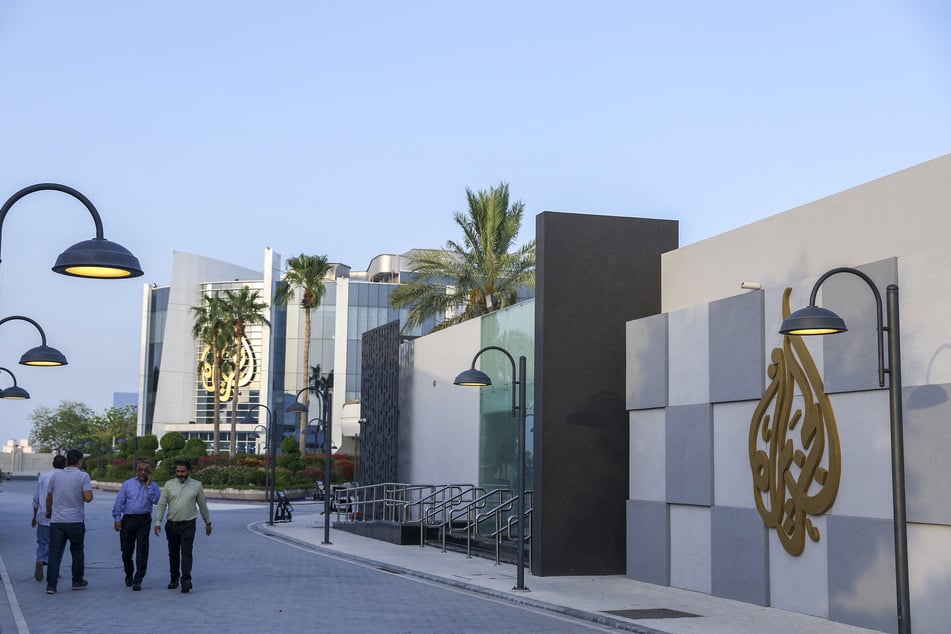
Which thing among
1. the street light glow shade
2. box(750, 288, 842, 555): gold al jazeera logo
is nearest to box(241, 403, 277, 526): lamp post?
box(750, 288, 842, 555): gold al jazeera logo

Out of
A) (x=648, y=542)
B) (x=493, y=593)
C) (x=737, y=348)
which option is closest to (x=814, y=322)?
(x=737, y=348)

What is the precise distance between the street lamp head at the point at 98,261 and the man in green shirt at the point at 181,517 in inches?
258

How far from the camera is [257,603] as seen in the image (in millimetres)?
14477

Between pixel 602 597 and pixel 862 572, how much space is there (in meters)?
4.07

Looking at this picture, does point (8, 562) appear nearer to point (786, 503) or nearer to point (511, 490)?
point (511, 490)

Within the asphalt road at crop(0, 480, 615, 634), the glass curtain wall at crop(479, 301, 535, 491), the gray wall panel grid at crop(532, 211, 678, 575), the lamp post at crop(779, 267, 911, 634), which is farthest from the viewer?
the glass curtain wall at crop(479, 301, 535, 491)

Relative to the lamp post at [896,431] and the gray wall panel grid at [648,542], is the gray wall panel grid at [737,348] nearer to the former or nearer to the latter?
the gray wall panel grid at [648,542]

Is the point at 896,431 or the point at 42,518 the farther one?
the point at 42,518

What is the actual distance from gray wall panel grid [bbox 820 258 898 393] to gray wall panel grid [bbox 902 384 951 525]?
0.83 metres

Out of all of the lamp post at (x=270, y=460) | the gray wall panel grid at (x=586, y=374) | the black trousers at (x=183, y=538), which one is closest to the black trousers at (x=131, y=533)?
the black trousers at (x=183, y=538)

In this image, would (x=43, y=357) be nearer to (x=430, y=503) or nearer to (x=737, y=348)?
(x=737, y=348)

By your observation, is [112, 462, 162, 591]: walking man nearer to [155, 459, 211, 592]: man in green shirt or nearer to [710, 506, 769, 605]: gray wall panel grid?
[155, 459, 211, 592]: man in green shirt

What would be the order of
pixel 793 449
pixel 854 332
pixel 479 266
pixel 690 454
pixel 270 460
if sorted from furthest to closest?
pixel 270 460 < pixel 479 266 < pixel 690 454 < pixel 793 449 < pixel 854 332

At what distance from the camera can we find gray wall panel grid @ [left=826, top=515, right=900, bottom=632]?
1269cm
